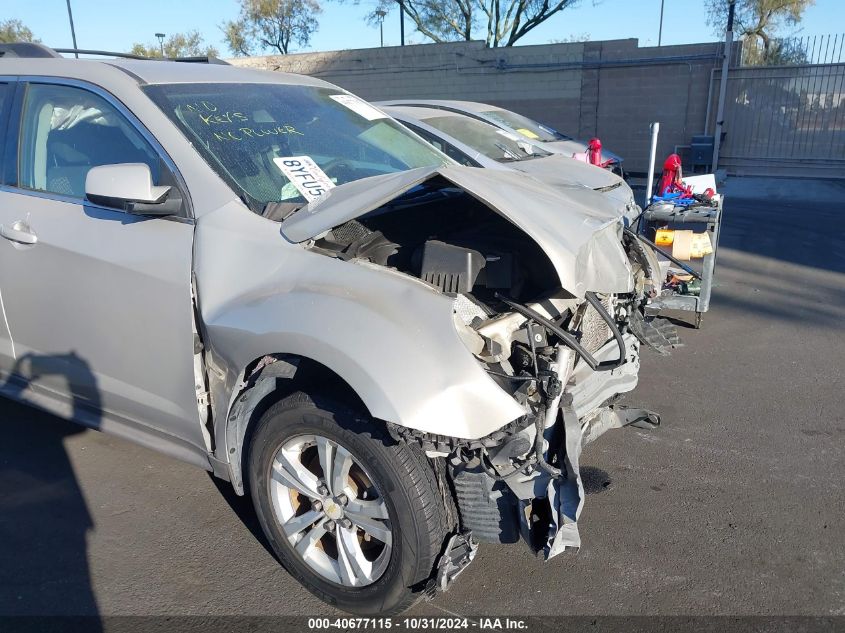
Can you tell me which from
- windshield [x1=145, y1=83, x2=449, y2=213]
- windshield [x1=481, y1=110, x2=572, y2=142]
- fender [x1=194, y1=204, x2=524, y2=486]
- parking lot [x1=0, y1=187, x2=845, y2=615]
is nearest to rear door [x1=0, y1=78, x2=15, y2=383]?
parking lot [x1=0, y1=187, x2=845, y2=615]

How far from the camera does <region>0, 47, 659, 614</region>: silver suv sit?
238 centimetres

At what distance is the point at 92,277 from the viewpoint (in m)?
3.04

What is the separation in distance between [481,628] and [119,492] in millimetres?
2063

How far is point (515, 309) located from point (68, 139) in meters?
2.36

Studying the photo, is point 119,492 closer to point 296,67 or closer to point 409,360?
point 409,360

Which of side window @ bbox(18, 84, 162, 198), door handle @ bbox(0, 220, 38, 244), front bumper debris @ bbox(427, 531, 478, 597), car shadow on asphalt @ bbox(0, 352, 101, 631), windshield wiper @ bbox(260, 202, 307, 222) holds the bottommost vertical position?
car shadow on asphalt @ bbox(0, 352, 101, 631)

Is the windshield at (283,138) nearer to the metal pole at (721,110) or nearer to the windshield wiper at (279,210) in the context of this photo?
the windshield wiper at (279,210)

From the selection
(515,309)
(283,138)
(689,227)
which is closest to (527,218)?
(515,309)

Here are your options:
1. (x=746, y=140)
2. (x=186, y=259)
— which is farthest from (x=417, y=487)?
(x=746, y=140)

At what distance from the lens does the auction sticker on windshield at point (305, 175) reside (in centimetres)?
307

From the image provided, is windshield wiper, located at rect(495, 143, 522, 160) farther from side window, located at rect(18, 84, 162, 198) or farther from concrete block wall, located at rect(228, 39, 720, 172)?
concrete block wall, located at rect(228, 39, 720, 172)

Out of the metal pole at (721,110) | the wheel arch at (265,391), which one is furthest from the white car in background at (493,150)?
the metal pole at (721,110)

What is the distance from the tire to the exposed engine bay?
16 centimetres

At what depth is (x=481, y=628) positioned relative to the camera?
2660mm
